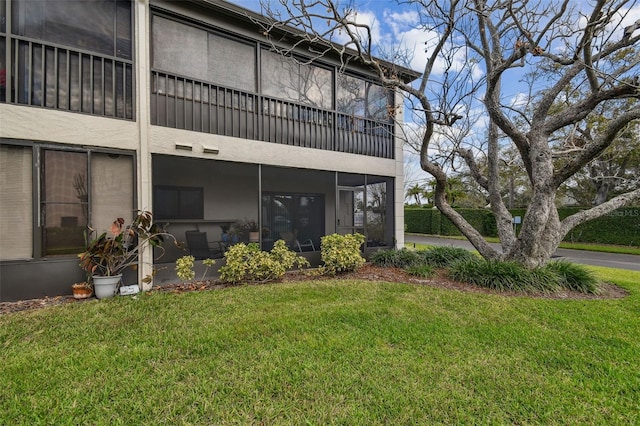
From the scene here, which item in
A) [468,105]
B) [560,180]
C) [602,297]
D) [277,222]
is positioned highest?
[468,105]

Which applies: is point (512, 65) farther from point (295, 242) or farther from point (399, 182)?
point (295, 242)

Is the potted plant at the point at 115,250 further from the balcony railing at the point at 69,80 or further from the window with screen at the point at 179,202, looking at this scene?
the window with screen at the point at 179,202

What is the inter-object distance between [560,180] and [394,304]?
4.76 meters

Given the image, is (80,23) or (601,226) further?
(601,226)

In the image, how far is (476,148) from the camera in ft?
31.1

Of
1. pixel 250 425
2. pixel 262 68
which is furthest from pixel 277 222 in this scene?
pixel 250 425

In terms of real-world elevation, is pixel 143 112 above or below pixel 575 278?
above

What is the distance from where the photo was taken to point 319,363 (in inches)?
120

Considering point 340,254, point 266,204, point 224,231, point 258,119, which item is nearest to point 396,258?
point 340,254

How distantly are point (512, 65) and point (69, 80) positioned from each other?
8797mm

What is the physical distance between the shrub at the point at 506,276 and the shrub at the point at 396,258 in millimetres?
1460

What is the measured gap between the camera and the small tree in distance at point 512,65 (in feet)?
19.2

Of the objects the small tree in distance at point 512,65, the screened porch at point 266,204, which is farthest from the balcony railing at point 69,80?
the small tree in distance at point 512,65

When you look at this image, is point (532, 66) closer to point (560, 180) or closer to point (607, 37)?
point (607, 37)
